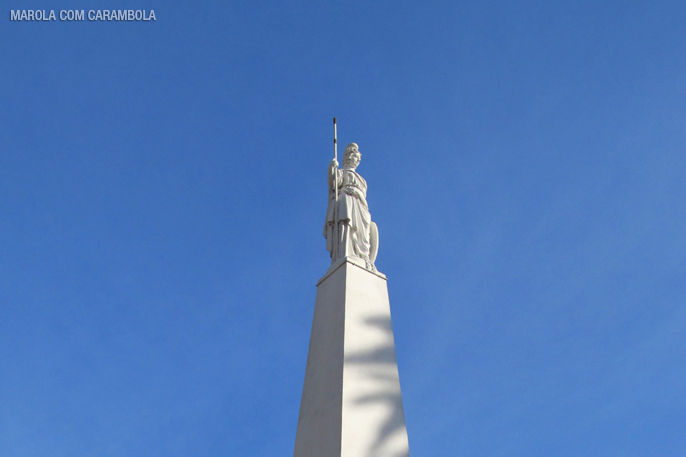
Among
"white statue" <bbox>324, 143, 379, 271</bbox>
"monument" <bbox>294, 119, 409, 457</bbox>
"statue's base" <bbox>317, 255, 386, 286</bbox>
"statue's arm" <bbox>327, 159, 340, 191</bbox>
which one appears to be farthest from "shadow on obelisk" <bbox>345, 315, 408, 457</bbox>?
"statue's arm" <bbox>327, 159, 340, 191</bbox>

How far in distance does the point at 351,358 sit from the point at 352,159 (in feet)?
15.6

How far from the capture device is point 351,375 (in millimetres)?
8734

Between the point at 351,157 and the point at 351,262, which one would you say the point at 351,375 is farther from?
the point at 351,157

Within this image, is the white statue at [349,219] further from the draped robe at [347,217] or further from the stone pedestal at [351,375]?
the stone pedestal at [351,375]

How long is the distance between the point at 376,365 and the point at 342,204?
3321 millimetres

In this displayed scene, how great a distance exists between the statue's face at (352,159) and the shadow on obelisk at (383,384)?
3.71 m

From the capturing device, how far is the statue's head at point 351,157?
12.3 m

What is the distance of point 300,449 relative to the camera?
8.82m

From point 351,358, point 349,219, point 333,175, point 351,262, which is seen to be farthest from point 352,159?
point 351,358

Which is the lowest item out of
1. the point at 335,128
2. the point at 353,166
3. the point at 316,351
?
the point at 316,351

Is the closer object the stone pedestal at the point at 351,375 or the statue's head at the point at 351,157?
the stone pedestal at the point at 351,375

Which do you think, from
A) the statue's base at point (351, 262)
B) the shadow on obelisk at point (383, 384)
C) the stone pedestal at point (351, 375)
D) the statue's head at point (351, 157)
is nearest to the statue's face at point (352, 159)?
the statue's head at point (351, 157)

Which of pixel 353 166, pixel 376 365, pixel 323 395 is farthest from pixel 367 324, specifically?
pixel 353 166

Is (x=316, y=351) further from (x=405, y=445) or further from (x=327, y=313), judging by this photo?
(x=405, y=445)
